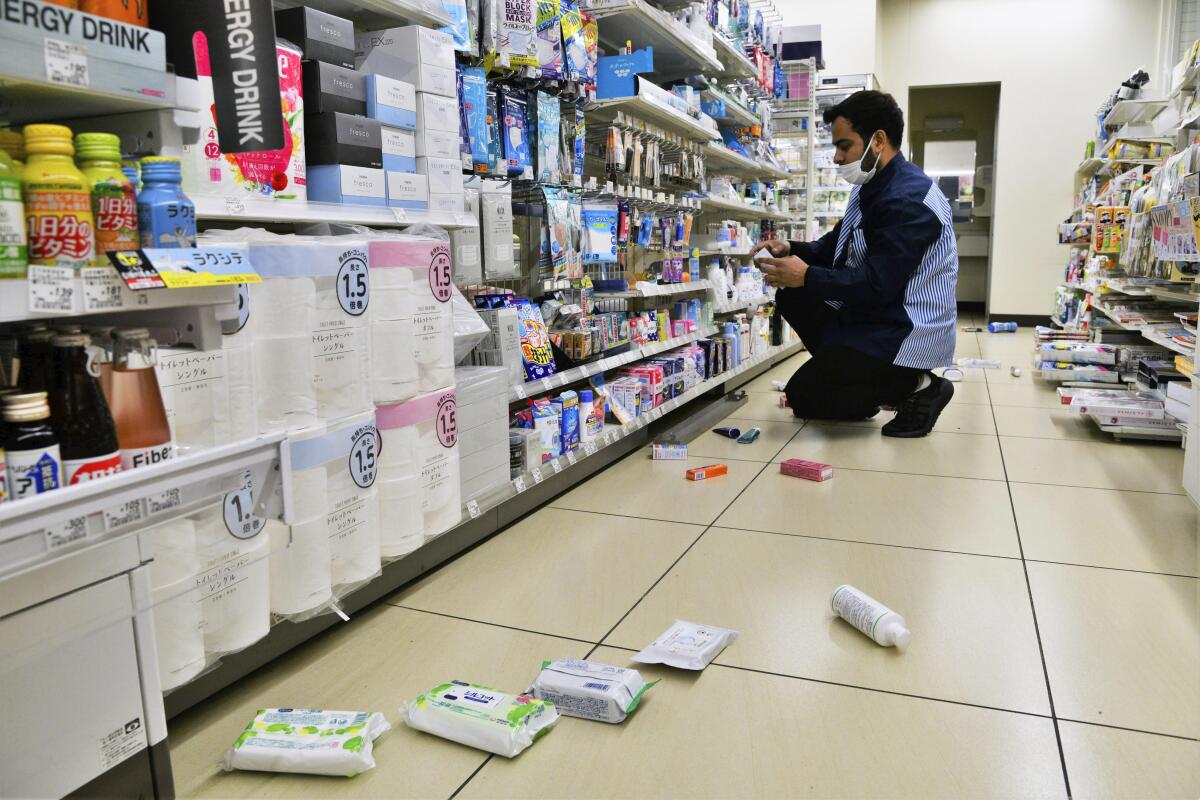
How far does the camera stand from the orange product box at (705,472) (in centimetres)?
336

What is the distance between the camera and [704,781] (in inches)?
55.2

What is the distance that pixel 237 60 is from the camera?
4.29 feet

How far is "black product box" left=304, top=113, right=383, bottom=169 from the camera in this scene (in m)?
1.93

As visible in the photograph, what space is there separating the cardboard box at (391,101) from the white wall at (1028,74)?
9.78m

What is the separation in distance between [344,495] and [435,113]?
1.05m

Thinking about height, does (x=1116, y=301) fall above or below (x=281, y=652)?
above

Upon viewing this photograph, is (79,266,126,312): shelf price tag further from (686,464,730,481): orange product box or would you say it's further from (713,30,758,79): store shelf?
(713,30,758,79): store shelf

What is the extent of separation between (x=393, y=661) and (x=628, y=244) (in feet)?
7.83

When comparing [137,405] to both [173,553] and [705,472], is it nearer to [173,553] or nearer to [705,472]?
[173,553]

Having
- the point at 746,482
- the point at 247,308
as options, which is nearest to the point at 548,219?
the point at 746,482

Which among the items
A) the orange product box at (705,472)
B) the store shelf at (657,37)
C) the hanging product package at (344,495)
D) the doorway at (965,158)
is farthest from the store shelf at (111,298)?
the doorway at (965,158)

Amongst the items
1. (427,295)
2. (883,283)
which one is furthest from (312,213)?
(883,283)

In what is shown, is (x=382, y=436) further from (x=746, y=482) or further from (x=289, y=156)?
(x=746, y=482)

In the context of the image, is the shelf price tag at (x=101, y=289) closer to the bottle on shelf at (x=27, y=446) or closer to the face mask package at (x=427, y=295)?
the bottle on shelf at (x=27, y=446)
